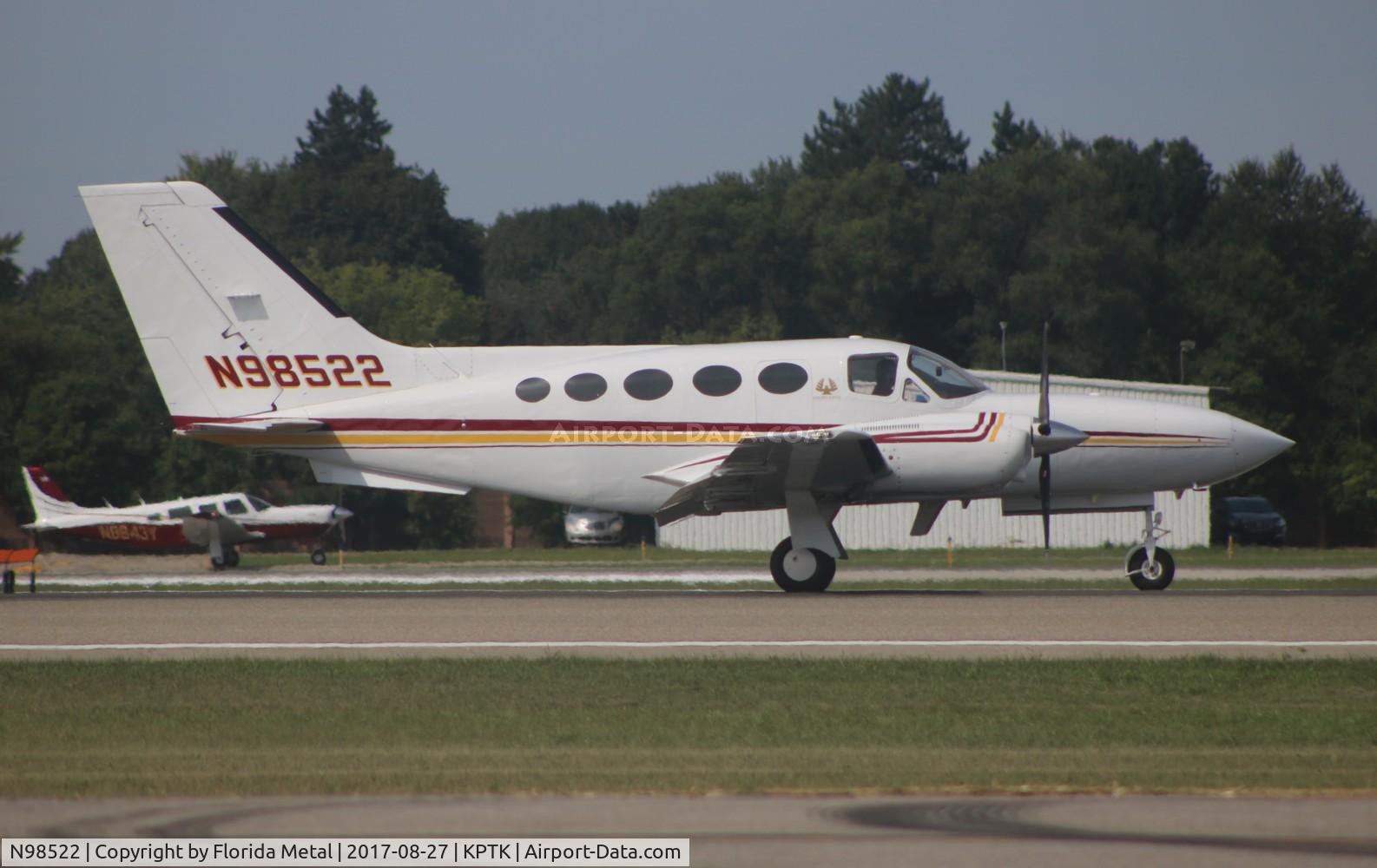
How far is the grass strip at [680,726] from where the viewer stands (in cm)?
755

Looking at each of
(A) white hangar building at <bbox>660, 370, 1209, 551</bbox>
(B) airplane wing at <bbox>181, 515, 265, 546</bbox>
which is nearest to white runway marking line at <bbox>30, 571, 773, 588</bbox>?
(B) airplane wing at <bbox>181, 515, 265, 546</bbox>

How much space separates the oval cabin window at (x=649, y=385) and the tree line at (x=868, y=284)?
29525 millimetres

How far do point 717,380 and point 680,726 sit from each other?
9.05 meters

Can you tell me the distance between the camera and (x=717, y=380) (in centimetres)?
1823

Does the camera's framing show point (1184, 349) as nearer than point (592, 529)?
No

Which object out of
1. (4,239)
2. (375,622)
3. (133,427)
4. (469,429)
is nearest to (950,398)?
(469,429)


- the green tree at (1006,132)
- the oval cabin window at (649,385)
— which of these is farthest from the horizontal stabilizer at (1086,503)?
the green tree at (1006,132)

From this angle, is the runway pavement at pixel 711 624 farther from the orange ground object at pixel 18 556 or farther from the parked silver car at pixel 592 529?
the parked silver car at pixel 592 529

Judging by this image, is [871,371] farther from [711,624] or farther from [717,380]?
[711,624]

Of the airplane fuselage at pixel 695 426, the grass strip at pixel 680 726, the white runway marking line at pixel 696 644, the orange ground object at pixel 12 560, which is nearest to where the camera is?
the grass strip at pixel 680 726

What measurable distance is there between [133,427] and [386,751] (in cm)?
4575

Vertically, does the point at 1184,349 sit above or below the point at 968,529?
above

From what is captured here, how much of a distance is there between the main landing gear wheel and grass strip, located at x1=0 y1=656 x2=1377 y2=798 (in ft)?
19.2

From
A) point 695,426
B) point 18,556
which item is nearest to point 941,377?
point 695,426
